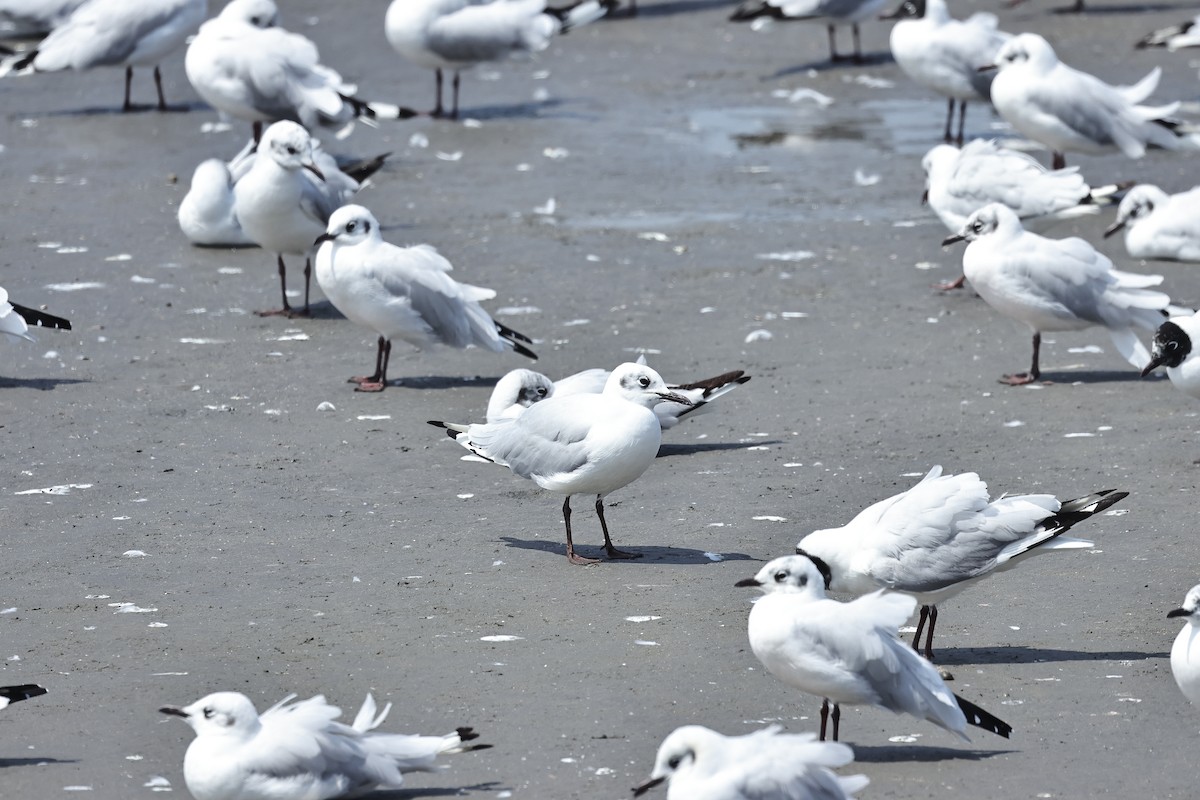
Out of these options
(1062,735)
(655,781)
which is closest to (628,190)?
(1062,735)

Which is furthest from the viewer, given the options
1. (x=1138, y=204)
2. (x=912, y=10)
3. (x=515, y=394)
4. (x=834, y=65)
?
(x=834, y=65)

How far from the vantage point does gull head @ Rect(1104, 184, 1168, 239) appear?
42.7ft

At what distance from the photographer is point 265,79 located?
15055mm

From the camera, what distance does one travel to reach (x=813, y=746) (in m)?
5.10

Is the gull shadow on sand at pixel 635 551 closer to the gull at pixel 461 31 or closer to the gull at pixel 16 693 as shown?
the gull at pixel 16 693

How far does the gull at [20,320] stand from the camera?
33.7ft

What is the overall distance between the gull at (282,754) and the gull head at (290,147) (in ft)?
22.3

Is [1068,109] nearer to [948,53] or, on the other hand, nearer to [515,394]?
[948,53]

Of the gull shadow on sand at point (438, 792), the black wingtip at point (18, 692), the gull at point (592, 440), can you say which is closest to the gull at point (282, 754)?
the gull shadow on sand at point (438, 792)

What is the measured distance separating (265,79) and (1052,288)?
7181mm

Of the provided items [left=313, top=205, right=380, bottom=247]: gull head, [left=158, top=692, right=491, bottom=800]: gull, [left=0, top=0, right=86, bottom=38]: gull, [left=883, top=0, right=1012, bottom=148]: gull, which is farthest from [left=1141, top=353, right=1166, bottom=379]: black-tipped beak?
[left=0, top=0, right=86, bottom=38]: gull

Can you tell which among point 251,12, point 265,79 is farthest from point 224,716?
point 251,12

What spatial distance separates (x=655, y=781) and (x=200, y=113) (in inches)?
533

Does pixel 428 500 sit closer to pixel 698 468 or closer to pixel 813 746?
pixel 698 468
